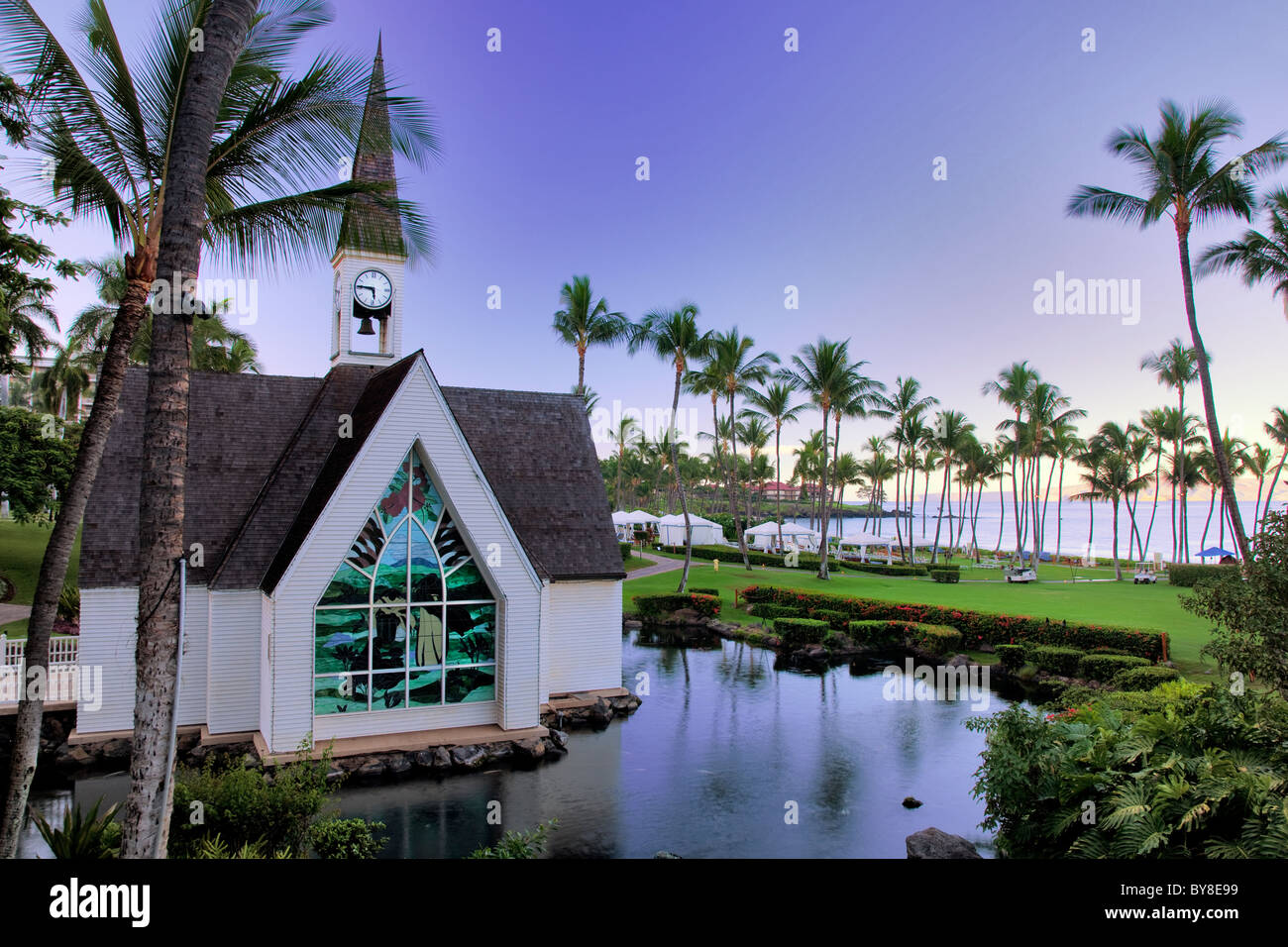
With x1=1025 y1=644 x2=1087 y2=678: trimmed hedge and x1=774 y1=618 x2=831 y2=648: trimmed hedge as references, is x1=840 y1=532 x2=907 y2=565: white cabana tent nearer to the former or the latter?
x1=774 y1=618 x2=831 y2=648: trimmed hedge

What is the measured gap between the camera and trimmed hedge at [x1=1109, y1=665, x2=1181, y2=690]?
18.8 metres

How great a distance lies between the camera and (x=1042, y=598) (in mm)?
34875

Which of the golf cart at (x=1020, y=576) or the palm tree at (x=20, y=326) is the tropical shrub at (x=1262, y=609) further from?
the golf cart at (x=1020, y=576)

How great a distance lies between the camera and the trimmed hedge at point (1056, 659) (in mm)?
21750

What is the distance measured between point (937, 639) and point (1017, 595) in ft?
43.4

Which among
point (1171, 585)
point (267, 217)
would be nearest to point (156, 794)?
point (267, 217)

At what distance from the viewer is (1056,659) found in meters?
22.1

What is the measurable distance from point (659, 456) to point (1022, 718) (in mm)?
95533

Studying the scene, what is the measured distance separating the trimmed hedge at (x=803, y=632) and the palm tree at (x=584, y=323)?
17911mm

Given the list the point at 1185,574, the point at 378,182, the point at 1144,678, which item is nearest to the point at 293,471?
the point at 378,182

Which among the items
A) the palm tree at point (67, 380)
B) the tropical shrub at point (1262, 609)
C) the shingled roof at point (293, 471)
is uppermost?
the palm tree at point (67, 380)

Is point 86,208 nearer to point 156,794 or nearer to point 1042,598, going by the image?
point 156,794

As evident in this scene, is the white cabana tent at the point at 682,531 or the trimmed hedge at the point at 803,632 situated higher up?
the white cabana tent at the point at 682,531

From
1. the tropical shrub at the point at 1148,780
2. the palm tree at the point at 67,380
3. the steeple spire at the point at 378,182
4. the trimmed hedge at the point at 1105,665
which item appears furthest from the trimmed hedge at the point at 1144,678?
the palm tree at the point at 67,380
